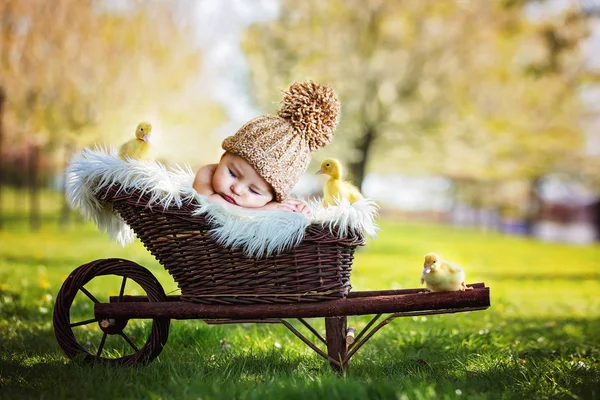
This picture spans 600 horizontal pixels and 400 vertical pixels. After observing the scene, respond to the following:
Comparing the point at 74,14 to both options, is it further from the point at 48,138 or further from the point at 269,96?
the point at 269,96

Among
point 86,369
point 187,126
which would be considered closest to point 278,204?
point 86,369

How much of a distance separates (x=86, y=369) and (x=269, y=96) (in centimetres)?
1006

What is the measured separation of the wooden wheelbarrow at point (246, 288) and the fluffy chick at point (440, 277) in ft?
0.14

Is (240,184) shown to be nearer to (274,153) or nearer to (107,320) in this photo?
(274,153)

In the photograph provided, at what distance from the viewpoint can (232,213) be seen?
10.5 feet

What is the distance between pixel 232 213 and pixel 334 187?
24.3 inches

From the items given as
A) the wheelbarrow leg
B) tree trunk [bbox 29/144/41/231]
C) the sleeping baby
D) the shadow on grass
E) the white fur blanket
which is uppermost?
tree trunk [bbox 29/144/41/231]

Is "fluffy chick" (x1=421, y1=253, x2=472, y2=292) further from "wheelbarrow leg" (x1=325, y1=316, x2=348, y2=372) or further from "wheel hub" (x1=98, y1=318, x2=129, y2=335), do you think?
"wheel hub" (x1=98, y1=318, x2=129, y2=335)

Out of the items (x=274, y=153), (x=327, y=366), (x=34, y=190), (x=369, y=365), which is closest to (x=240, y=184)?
(x=274, y=153)

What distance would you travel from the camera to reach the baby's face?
3428 mm

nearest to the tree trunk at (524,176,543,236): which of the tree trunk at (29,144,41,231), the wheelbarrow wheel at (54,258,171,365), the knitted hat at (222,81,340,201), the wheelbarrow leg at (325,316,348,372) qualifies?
the tree trunk at (29,144,41,231)

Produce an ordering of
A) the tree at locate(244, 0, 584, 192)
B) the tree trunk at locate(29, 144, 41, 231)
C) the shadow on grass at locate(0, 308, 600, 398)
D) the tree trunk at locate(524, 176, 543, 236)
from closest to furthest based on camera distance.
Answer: the shadow on grass at locate(0, 308, 600, 398), the tree at locate(244, 0, 584, 192), the tree trunk at locate(29, 144, 41, 231), the tree trunk at locate(524, 176, 543, 236)

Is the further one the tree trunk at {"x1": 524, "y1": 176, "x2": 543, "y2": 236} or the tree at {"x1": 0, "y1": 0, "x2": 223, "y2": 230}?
the tree trunk at {"x1": 524, "y1": 176, "x2": 543, "y2": 236}

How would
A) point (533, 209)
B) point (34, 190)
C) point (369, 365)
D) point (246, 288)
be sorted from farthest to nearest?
Result: point (533, 209)
point (34, 190)
point (369, 365)
point (246, 288)
